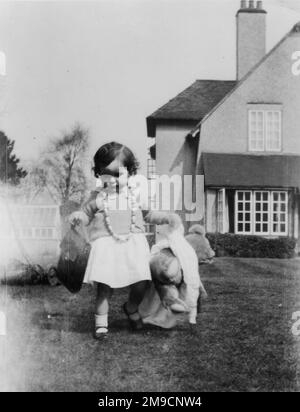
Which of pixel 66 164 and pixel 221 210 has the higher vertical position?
pixel 66 164

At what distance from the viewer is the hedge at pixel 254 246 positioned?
6.26 feet

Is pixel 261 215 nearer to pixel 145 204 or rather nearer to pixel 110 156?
pixel 145 204

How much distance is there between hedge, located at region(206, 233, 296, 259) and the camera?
75.1 inches

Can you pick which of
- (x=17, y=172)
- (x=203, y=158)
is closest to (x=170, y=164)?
(x=203, y=158)

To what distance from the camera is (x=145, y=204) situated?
180cm

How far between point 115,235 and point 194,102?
0.68 metres

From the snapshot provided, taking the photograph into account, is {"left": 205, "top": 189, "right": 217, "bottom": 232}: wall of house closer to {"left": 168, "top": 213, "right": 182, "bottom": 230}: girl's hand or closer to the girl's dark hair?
{"left": 168, "top": 213, "right": 182, "bottom": 230}: girl's hand

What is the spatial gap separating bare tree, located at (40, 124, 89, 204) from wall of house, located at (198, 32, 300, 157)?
1.55ft

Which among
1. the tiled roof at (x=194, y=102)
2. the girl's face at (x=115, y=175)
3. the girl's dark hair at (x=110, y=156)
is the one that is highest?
the tiled roof at (x=194, y=102)

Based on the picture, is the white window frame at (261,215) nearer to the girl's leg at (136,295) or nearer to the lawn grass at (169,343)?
the lawn grass at (169,343)

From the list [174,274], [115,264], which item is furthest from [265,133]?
[115,264]

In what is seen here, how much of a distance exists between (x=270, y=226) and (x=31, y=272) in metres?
0.94

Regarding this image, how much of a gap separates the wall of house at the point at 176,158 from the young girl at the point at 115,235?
106 millimetres

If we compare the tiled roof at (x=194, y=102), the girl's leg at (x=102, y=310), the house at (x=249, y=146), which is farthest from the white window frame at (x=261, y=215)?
the girl's leg at (x=102, y=310)
